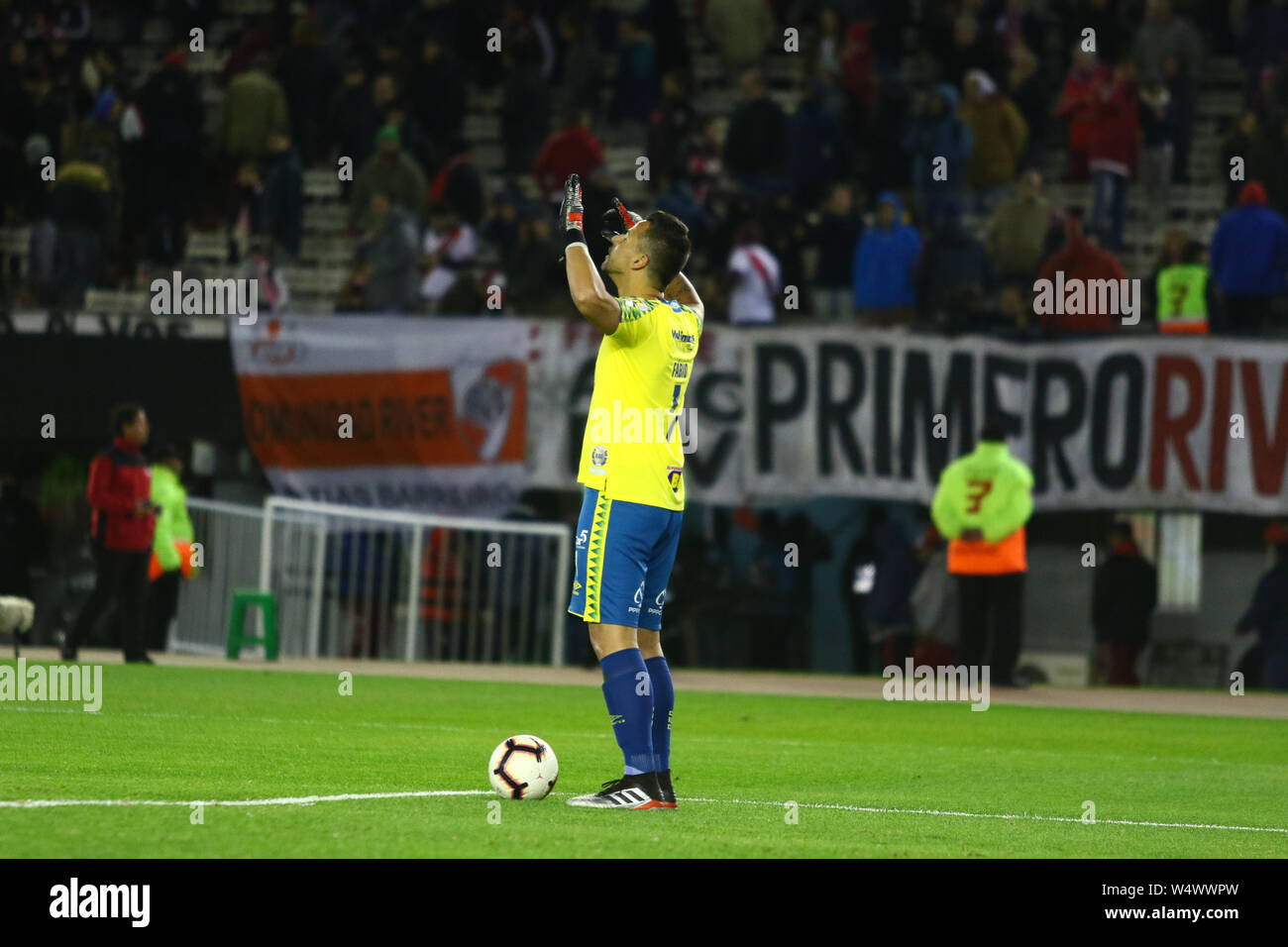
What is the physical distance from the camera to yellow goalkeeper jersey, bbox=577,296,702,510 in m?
9.00

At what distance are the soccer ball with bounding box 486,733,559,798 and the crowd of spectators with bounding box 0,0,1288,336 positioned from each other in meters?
12.5

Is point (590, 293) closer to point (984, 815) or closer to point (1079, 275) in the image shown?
point (984, 815)

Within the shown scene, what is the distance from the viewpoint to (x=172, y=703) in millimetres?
14297

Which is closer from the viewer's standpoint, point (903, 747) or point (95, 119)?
point (903, 747)

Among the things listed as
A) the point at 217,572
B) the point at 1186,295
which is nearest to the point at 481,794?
the point at 217,572

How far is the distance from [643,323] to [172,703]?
6495mm

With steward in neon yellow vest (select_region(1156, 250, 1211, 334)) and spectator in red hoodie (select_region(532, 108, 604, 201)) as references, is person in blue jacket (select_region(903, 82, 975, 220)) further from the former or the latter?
spectator in red hoodie (select_region(532, 108, 604, 201))

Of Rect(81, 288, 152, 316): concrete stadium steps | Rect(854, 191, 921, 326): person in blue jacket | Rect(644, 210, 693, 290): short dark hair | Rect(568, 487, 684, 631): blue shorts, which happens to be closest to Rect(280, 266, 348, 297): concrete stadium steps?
Rect(81, 288, 152, 316): concrete stadium steps

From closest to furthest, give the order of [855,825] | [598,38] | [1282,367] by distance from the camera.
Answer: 1. [855,825]
2. [1282,367]
3. [598,38]

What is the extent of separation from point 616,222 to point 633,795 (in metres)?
2.43

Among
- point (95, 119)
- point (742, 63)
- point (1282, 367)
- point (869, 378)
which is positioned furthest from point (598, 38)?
point (1282, 367)

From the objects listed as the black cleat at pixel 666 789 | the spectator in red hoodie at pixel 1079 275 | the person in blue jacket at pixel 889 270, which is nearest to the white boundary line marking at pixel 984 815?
the black cleat at pixel 666 789

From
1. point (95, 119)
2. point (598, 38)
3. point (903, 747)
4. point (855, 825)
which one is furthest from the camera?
point (598, 38)

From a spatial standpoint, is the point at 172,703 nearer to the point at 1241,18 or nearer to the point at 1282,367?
the point at 1282,367
